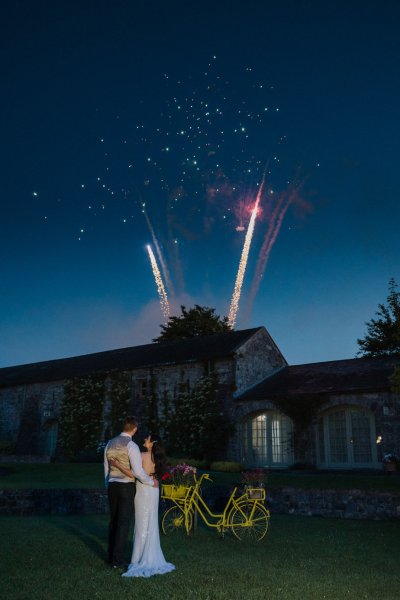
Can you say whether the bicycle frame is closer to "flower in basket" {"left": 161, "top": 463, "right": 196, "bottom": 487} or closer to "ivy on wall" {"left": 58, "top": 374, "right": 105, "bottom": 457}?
"flower in basket" {"left": 161, "top": 463, "right": 196, "bottom": 487}

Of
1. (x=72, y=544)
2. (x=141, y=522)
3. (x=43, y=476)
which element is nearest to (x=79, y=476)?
(x=43, y=476)

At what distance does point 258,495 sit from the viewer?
32.5 ft

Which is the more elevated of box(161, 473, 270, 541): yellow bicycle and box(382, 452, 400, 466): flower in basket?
box(382, 452, 400, 466): flower in basket

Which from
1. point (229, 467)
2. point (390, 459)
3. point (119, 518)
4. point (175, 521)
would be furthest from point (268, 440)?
point (119, 518)

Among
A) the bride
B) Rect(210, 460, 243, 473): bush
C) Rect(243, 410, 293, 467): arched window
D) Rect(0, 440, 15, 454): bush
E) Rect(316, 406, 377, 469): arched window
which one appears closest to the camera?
the bride

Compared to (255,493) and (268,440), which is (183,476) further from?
(268,440)

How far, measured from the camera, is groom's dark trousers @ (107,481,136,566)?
729cm

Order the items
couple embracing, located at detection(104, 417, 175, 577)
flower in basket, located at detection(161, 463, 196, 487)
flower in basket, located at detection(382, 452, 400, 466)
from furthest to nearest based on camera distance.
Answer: flower in basket, located at detection(382, 452, 400, 466), flower in basket, located at detection(161, 463, 196, 487), couple embracing, located at detection(104, 417, 175, 577)

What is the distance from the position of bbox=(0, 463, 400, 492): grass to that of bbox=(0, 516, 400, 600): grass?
120 inches

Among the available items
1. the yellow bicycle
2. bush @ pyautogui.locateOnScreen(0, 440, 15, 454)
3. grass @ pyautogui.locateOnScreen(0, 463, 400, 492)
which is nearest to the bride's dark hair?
the yellow bicycle

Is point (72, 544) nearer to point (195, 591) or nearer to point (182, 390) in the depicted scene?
point (195, 591)

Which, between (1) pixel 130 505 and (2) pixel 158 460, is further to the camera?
Result: (2) pixel 158 460

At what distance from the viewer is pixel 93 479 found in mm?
17953

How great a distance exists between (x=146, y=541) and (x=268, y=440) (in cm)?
1858
